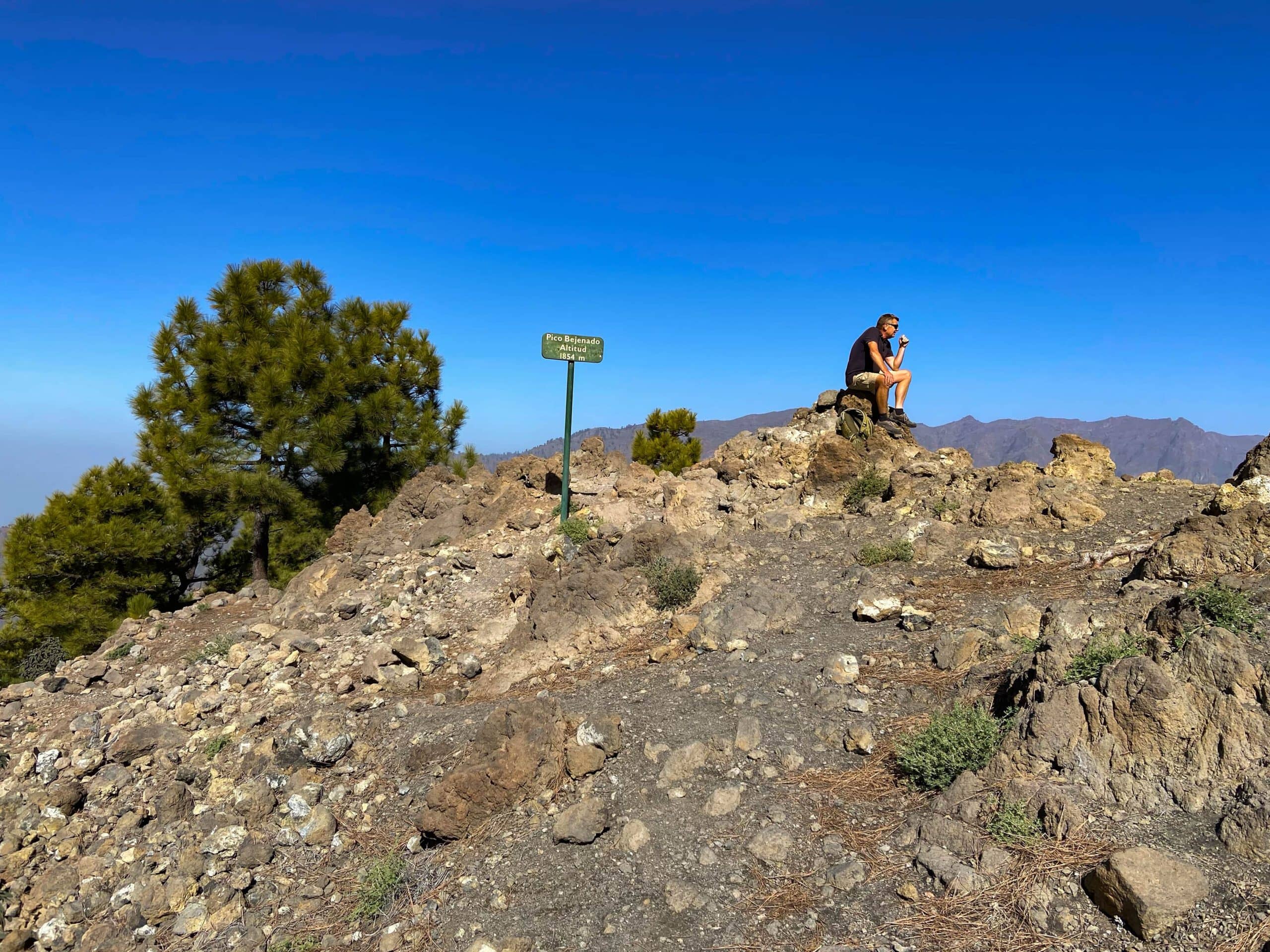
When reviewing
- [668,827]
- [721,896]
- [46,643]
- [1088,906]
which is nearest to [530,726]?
[668,827]

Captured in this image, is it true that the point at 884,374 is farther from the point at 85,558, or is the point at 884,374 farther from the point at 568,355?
the point at 85,558

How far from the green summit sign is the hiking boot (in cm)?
485

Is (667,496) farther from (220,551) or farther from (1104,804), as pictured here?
(220,551)

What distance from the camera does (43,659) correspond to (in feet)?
45.8

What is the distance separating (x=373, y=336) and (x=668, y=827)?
16.6 meters

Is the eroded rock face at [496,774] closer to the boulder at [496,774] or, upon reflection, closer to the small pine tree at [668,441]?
the boulder at [496,774]

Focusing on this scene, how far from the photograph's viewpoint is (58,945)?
535 centimetres

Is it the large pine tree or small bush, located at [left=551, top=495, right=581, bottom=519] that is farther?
the large pine tree

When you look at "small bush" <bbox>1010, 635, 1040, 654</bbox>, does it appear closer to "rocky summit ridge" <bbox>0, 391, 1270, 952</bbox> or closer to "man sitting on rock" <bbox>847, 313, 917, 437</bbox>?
"rocky summit ridge" <bbox>0, 391, 1270, 952</bbox>

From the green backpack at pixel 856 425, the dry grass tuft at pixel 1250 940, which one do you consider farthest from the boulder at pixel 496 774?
the green backpack at pixel 856 425

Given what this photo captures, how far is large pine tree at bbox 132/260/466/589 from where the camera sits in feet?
52.0

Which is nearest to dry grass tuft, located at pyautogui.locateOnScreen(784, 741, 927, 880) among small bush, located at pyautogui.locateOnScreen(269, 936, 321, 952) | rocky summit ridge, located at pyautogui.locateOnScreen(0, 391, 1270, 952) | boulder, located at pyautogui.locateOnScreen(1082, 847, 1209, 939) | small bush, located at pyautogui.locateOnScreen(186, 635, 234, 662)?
rocky summit ridge, located at pyautogui.locateOnScreen(0, 391, 1270, 952)

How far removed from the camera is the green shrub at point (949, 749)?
4.38 m

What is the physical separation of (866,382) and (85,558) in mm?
17634
